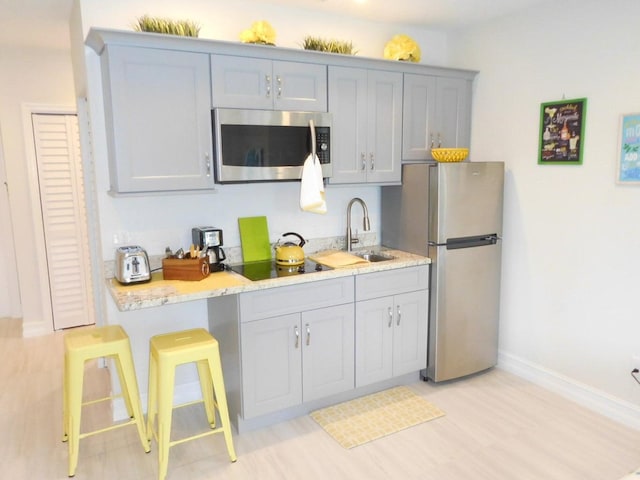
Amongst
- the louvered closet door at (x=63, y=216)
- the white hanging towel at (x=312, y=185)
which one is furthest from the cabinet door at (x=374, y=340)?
the louvered closet door at (x=63, y=216)

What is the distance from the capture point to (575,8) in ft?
9.55

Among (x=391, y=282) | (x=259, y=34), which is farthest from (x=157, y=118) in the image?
(x=391, y=282)

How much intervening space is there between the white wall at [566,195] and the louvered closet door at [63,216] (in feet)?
11.1

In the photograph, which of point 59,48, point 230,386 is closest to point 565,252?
point 230,386

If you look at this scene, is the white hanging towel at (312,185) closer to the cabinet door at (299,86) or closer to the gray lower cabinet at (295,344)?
the cabinet door at (299,86)

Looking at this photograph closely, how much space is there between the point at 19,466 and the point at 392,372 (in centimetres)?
216

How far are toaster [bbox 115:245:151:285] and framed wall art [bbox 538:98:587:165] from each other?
99.7 inches

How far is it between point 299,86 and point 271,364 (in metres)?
1.63

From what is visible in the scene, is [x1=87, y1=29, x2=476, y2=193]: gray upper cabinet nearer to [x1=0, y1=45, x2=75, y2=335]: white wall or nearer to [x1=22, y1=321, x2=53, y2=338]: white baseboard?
[x1=0, y1=45, x2=75, y2=335]: white wall

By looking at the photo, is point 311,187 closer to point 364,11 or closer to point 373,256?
point 373,256

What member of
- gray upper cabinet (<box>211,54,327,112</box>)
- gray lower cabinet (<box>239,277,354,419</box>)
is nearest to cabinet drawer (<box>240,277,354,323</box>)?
gray lower cabinet (<box>239,277,354,419</box>)

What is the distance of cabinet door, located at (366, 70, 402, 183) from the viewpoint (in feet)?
10.4

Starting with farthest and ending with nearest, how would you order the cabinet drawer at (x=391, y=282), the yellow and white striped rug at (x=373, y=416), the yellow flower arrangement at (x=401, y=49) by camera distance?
the yellow flower arrangement at (x=401, y=49) < the cabinet drawer at (x=391, y=282) < the yellow and white striped rug at (x=373, y=416)

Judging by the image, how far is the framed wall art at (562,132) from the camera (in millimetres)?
2928
